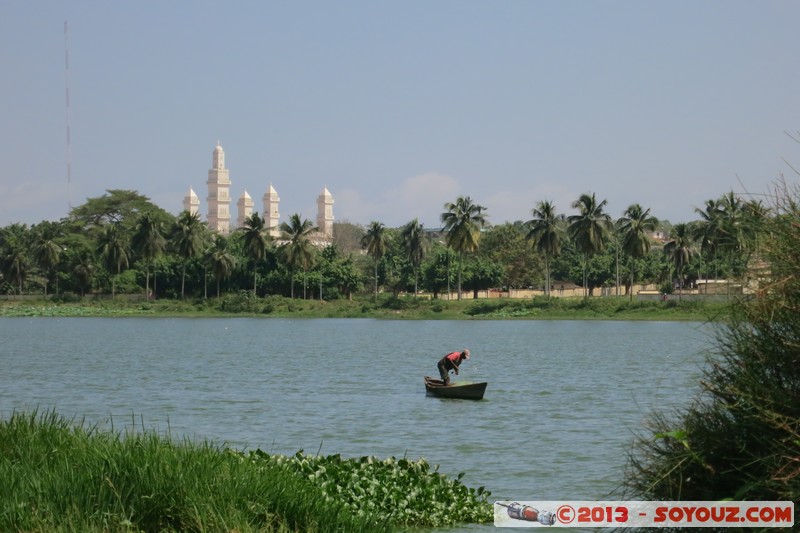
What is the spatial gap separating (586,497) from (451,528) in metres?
3.83

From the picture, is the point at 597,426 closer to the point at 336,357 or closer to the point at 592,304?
the point at 336,357

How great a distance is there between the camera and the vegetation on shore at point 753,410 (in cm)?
740

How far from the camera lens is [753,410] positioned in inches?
302

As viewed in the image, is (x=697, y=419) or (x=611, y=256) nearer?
(x=697, y=419)

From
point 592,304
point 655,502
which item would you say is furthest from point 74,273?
point 655,502

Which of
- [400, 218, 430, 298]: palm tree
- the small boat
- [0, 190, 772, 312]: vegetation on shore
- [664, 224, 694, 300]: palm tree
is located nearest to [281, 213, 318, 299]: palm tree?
[0, 190, 772, 312]: vegetation on shore

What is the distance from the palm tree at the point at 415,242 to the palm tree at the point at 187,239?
67.5 feet

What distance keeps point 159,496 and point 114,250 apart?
98847 mm

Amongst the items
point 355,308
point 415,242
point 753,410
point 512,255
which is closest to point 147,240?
point 355,308

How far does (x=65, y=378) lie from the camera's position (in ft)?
131

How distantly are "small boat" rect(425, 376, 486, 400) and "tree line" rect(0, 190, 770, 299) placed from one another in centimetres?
5915

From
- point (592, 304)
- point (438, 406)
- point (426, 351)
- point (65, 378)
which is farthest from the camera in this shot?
point (592, 304)

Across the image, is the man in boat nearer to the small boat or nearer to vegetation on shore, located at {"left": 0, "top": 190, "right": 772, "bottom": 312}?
the small boat

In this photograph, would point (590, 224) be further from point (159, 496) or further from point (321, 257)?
point (159, 496)
